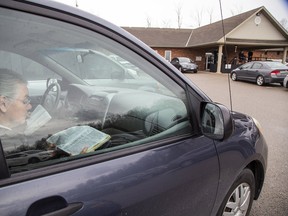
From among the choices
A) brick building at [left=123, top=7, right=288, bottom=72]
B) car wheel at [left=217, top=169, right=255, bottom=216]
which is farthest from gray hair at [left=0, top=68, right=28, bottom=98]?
brick building at [left=123, top=7, right=288, bottom=72]

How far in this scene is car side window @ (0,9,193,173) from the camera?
46.9 inches

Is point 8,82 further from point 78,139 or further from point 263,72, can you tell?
point 263,72

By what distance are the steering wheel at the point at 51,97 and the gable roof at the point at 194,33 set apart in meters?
22.1

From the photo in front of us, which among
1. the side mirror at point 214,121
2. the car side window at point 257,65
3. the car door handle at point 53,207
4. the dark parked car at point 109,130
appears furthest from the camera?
the car side window at point 257,65

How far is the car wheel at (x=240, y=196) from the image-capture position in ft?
6.76

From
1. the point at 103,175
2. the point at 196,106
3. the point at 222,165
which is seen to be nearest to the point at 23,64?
the point at 103,175

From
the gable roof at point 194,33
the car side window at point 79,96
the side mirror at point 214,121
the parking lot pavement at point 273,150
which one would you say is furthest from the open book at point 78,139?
the gable roof at point 194,33

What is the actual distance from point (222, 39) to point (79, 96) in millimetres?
Result: 21955

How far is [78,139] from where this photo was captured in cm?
137

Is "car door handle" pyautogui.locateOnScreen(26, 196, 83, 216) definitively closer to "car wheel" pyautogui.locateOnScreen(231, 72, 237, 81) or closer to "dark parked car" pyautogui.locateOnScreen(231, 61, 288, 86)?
"dark parked car" pyautogui.locateOnScreen(231, 61, 288, 86)

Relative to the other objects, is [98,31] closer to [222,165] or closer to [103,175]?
[103,175]

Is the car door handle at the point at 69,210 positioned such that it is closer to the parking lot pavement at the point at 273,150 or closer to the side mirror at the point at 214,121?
the side mirror at the point at 214,121

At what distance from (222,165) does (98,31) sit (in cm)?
122

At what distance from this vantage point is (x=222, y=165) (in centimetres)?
183
